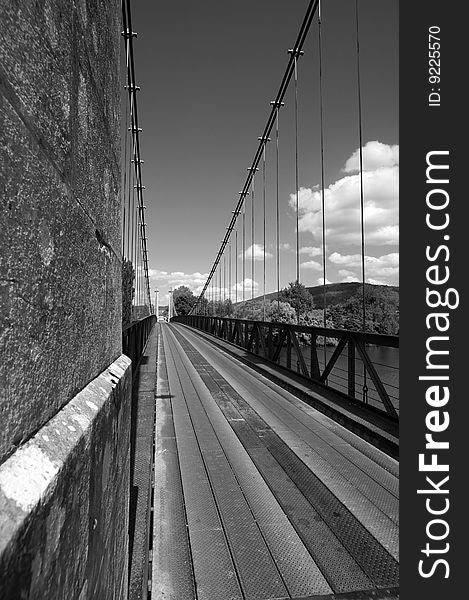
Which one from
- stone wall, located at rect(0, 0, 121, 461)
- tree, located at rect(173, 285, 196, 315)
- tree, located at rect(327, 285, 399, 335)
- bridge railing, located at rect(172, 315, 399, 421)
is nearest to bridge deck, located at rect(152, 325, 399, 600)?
bridge railing, located at rect(172, 315, 399, 421)

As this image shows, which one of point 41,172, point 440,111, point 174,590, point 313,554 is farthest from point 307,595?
point 440,111

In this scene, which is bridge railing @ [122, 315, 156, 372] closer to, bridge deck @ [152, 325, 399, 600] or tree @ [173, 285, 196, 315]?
bridge deck @ [152, 325, 399, 600]

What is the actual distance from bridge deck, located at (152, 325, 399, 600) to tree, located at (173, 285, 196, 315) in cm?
6939

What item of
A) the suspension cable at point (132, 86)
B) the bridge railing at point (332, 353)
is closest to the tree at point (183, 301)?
the suspension cable at point (132, 86)

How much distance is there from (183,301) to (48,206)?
75998 mm

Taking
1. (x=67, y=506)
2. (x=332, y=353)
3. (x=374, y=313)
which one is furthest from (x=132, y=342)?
(x=374, y=313)

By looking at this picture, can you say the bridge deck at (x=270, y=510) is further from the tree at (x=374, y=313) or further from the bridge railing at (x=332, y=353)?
the tree at (x=374, y=313)

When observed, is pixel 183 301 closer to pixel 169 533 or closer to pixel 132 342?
pixel 132 342

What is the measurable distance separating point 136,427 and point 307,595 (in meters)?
1.81

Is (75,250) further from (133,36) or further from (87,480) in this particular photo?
(133,36)

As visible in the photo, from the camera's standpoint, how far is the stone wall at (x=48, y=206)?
440mm

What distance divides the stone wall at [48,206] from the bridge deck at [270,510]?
121cm

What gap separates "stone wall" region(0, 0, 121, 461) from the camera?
17.3 inches

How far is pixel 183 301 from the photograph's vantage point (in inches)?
2990
